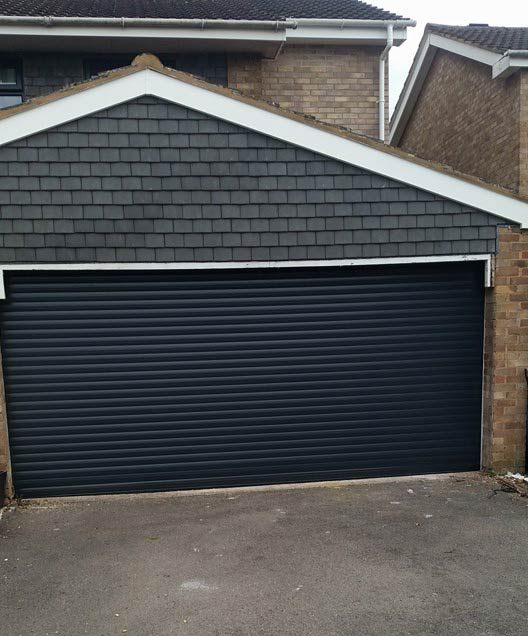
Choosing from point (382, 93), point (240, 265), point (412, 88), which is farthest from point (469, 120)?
point (240, 265)

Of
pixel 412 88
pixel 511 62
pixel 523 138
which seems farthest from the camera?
pixel 412 88

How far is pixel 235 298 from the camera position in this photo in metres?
5.27

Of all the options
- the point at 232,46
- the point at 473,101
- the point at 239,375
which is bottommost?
the point at 239,375

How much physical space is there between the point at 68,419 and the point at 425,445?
12.9ft

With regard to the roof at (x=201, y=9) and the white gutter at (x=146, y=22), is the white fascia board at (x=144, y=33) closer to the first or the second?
the white gutter at (x=146, y=22)

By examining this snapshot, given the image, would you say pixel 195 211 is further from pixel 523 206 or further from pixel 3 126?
pixel 523 206

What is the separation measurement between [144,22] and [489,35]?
18.5ft

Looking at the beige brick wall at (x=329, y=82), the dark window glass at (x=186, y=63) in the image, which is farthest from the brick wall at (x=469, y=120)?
the dark window glass at (x=186, y=63)

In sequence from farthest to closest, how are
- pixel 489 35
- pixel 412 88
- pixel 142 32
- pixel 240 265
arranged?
pixel 412 88
pixel 489 35
pixel 142 32
pixel 240 265

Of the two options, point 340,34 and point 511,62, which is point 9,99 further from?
point 511,62

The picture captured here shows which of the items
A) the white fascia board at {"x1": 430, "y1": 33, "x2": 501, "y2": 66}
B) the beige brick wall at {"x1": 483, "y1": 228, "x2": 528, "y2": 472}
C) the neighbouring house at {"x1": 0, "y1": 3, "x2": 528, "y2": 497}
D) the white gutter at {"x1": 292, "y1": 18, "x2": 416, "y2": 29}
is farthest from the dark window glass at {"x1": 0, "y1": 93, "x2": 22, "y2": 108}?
the beige brick wall at {"x1": 483, "y1": 228, "x2": 528, "y2": 472}

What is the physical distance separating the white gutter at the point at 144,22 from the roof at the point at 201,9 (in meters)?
0.22

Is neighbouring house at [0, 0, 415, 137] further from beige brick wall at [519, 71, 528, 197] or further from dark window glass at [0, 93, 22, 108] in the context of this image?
beige brick wall at [519, 71, 528, 197]

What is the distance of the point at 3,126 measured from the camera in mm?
4625
